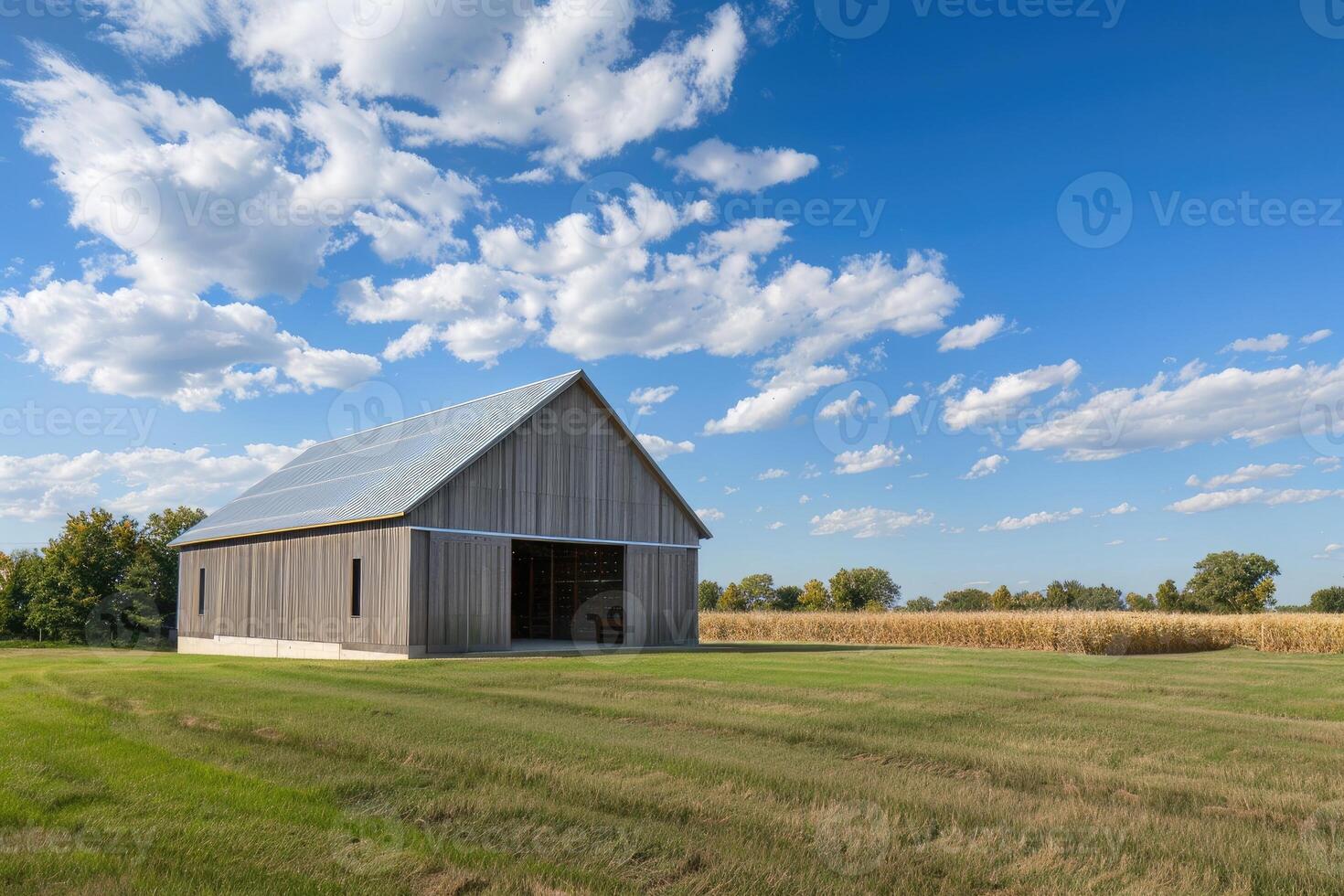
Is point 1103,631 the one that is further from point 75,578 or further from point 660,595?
point 75,578

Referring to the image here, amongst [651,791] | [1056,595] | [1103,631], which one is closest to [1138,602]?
[1056,595]

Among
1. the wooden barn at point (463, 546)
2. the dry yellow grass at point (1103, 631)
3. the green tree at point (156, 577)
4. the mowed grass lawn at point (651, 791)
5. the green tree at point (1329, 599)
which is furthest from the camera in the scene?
the green tree at point (1329, 599)

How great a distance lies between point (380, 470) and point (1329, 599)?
7475 centimetres

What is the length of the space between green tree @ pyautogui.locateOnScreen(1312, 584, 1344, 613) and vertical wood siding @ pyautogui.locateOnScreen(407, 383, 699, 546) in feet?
214

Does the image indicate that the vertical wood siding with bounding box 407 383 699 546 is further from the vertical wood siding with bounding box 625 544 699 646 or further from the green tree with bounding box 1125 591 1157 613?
the green tree with bounding box 1125 591 1157 613

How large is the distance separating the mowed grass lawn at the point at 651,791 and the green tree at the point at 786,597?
214ft

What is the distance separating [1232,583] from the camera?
62.6 meters

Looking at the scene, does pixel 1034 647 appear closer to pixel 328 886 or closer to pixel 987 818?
pixel 987 818

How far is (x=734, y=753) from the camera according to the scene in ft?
31.4

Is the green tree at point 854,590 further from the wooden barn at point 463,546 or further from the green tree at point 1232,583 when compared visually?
the wooden barn at point 463,546

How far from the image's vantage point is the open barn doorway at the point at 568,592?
31.1 meters

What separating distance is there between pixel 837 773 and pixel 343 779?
416cm

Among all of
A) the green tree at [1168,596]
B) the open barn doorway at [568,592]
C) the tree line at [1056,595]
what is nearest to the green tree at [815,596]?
the tree line at [1056,595]

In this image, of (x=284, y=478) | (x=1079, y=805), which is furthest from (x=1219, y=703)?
(x=284, y=478)
